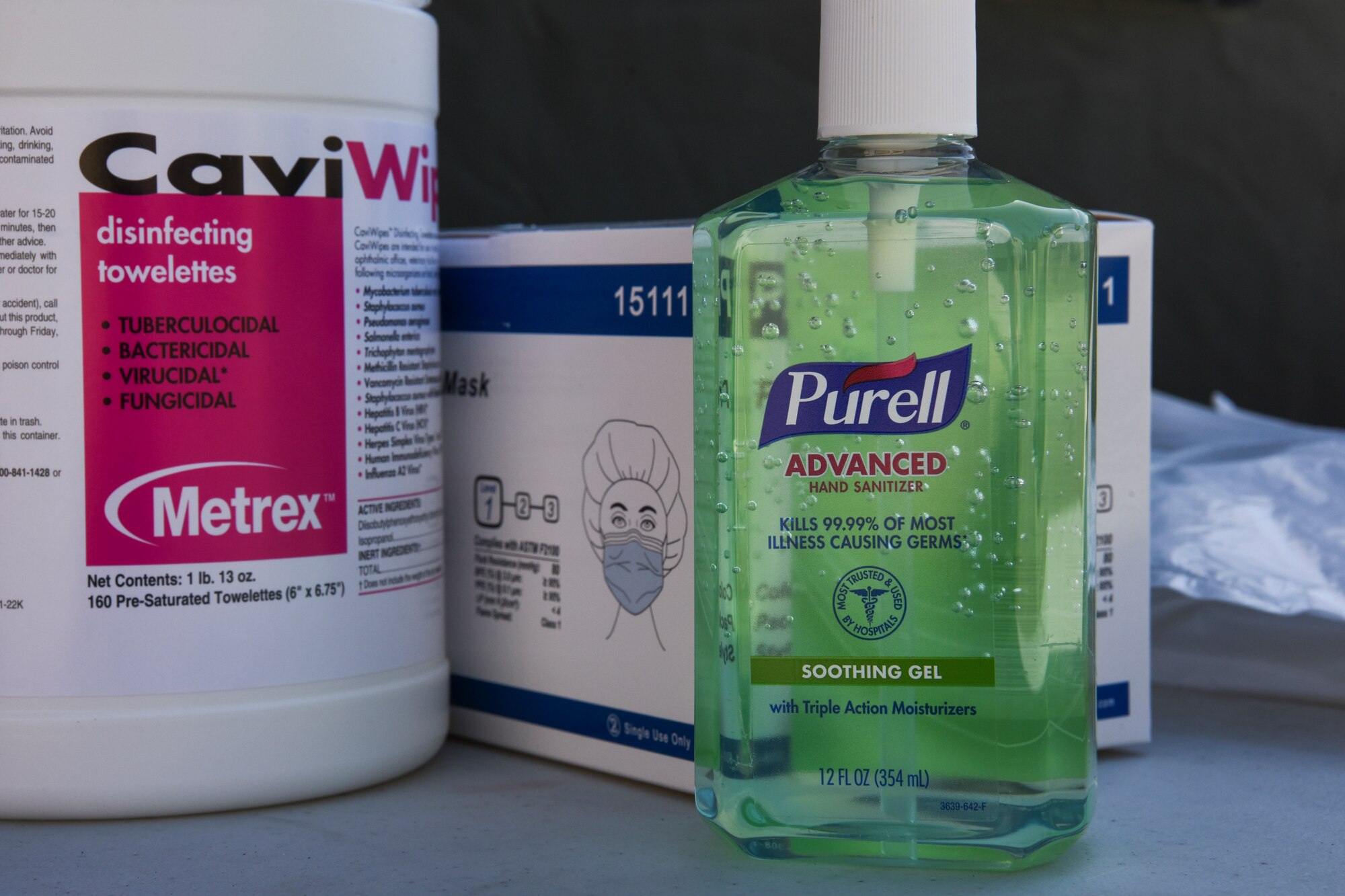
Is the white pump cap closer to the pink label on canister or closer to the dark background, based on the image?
the pink label on canister

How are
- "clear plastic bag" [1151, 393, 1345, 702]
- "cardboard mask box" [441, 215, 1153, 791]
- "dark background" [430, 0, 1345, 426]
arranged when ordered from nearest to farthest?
"cardboard mask box" [441, 215, 1153, 791] < "clear plastic bag" [1151, 393, 1345, 702] < "dark background" [430, 0, 1345, 426]

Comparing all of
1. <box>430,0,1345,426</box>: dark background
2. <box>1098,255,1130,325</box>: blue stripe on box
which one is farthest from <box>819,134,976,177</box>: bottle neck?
<box>430,0,1345,426</box>: dark background

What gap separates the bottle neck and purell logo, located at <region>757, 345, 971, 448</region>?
7 centimetres

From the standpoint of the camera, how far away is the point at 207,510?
51cm

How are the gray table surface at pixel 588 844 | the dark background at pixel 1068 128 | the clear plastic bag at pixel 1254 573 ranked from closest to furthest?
the gray table surface at pixel 588 844 < the clear plastic bag at pixel 1254 573 < the dark background at pixel 1068 128

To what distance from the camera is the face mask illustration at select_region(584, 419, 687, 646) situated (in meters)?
0.56

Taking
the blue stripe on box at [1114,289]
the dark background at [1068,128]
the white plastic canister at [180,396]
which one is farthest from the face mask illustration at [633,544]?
the dark background at [1068,128]

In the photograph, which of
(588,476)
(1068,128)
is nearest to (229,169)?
(588,476)

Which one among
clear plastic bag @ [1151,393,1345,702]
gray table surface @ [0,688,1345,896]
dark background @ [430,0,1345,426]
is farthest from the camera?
dark background @ [430,0,1345,426]

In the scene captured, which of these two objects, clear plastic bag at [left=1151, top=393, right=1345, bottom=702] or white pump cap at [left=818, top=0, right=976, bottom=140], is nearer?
white pump cap at [left=818, top=0, right=976, bottom=140]

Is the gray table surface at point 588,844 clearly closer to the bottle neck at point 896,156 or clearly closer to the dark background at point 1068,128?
the bottle neck at point 896,156

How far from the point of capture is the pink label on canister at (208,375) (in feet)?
1.64

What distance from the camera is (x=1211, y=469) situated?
2.68ft

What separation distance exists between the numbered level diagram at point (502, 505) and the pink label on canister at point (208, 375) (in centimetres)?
10
